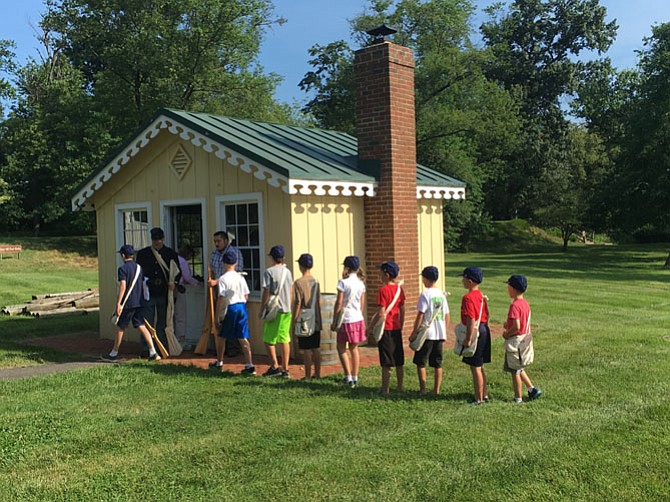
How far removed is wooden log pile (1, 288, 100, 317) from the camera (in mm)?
15279

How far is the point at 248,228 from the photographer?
9.86 metres

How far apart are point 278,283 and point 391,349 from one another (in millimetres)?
1688

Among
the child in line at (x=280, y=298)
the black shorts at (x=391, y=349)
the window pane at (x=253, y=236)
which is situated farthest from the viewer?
the window pane at (x=253, y=236)

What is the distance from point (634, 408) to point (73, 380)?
6.49 metres

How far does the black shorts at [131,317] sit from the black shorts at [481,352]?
4983mm

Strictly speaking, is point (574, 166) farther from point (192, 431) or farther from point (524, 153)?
point (192, 431)

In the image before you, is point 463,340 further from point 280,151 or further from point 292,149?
point 292,149

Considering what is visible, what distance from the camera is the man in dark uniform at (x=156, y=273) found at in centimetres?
965

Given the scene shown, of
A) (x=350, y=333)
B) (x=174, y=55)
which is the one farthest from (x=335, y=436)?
(x=174, y=55)

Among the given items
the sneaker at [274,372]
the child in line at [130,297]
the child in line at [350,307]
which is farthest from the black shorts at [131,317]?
the child in line at [350,307]

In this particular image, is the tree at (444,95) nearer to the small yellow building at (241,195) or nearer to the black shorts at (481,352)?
the small yellow building at (241,195)

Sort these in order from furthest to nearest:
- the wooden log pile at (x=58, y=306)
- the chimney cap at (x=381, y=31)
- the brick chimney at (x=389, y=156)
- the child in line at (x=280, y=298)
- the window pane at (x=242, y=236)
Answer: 1. the wooden log pile at (x=58, y=306)
2. the chimney cap at (x=381, y=31)
3. the brick chimney at (x=389, y=156)
4. the window pane at (x=242, y=236)
5. the child in line at (x=280, y=298)

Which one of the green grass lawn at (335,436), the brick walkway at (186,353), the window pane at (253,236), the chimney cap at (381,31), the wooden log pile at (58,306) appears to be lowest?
the green grass lawn at (335,436)

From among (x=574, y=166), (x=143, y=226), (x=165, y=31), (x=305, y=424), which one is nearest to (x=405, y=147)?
(x=143, y=226)
